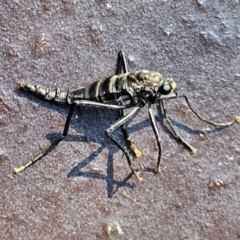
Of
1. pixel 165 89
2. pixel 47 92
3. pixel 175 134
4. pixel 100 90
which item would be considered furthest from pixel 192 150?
pixel 47 92

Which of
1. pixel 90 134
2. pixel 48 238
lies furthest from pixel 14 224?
pixel 90 134

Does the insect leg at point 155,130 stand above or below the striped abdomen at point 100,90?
below

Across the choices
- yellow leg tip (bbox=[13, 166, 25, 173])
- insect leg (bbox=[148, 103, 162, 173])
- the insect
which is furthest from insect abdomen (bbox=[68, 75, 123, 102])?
yellow leg tip (bbox=[13, 166, 25, 173])

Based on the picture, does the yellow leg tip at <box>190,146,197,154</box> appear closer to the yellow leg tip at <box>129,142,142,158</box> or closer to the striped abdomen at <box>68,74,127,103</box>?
the yellow leg tip at <box>129,142,142,158</box>

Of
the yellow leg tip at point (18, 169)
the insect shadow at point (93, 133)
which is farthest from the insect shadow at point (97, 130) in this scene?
the yellow leg tip at point (18, 169)

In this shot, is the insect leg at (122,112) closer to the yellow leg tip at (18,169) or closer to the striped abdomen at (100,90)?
the striped abdomen at (100,90)

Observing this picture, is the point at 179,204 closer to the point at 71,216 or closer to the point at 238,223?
the point at 238,223
